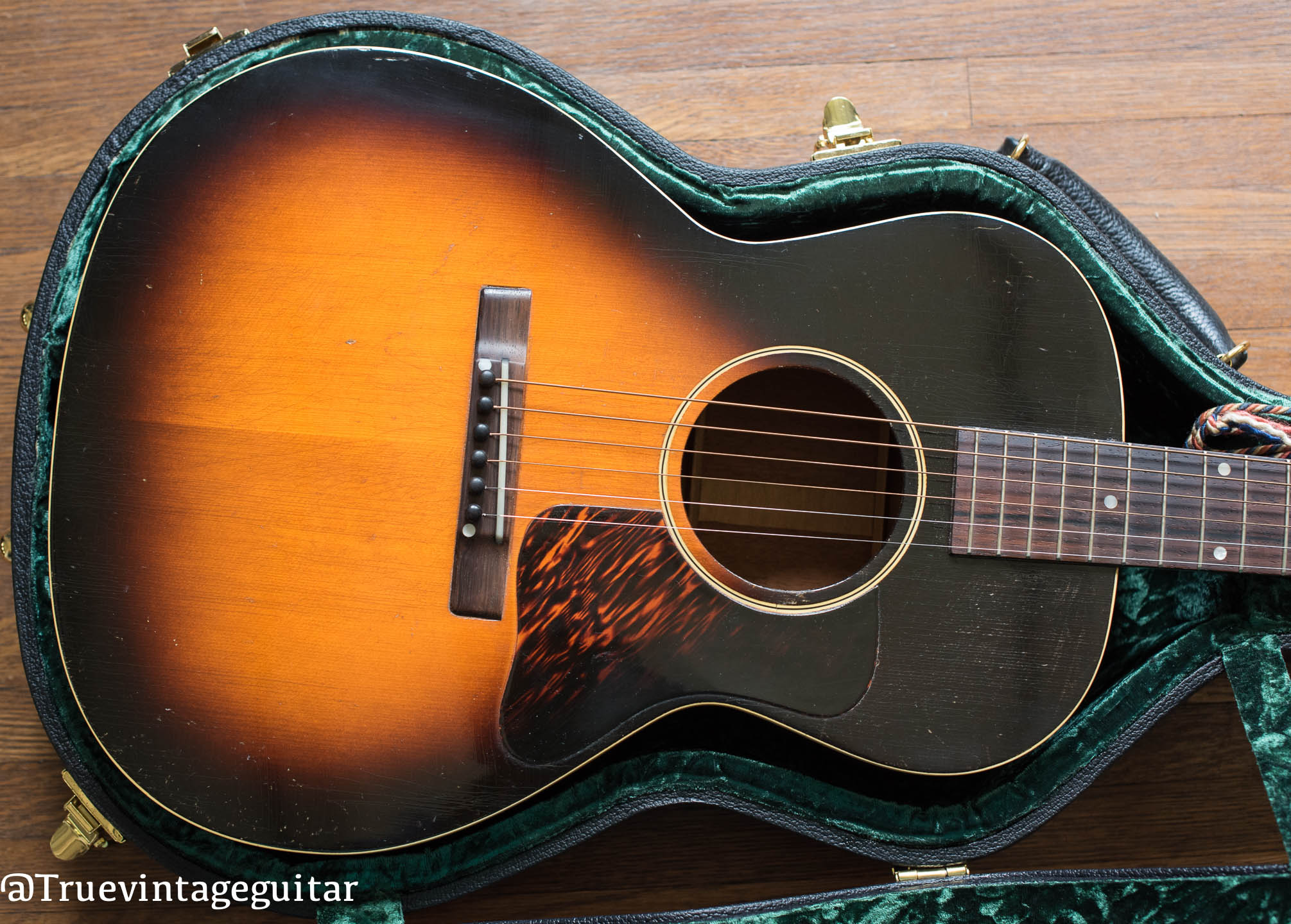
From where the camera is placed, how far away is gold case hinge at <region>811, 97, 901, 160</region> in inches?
36.7

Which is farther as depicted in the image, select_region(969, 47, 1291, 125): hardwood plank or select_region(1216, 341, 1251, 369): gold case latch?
select_region(969, 47, 1291, 125): hardwood plank

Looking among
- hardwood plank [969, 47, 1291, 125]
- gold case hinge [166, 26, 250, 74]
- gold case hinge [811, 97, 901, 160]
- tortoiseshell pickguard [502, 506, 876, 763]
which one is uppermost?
hardwood plank [969, 47, 1291, 125]

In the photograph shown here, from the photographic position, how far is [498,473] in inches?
32.4

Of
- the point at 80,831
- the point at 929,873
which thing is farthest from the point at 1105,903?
the point at 80,831

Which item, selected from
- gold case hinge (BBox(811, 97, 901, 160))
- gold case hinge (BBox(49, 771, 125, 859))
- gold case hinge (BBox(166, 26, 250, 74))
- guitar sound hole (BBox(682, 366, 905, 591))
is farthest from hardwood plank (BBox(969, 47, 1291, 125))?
gold case hinge (BBox(49, 771, 125, 859))

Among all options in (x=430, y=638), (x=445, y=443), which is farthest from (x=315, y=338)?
(x=430, y=638)

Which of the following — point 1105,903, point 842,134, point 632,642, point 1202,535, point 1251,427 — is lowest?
point 1105,903

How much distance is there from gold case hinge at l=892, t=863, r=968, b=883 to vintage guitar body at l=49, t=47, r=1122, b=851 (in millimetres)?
123

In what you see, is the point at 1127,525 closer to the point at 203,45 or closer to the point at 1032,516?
the point at 1032,516

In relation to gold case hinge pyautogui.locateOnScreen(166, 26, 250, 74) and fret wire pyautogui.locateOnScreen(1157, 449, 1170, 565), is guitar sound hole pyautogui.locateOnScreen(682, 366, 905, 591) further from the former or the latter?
gold case hinge pyautogui.locateOnScreen(166, 26, 250, 74)

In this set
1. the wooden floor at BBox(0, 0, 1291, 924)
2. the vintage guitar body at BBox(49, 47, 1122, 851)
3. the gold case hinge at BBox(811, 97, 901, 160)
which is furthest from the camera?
the wooden floor at BBox(0, 0, 1291, 924)

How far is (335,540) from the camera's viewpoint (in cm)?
81

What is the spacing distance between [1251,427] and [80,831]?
1375 mm

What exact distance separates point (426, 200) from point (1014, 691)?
840 millimetres
